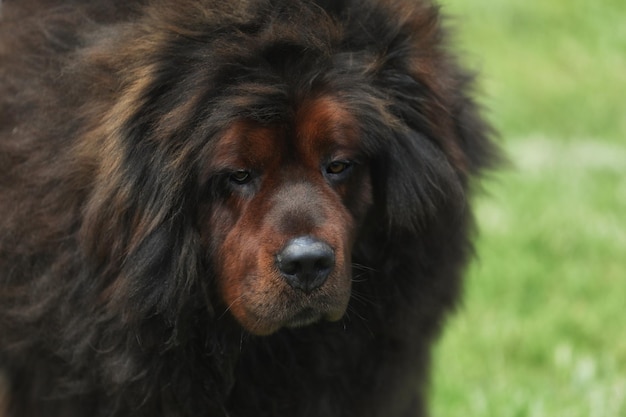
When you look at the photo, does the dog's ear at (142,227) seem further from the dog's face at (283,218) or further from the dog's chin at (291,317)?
the dog's chin at (291,317)

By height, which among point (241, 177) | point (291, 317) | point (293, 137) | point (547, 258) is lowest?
point (547, 258)

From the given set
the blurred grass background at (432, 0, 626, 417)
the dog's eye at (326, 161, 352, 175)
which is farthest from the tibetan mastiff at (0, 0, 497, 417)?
the blurred grass background at (432, 0, 626, 417)

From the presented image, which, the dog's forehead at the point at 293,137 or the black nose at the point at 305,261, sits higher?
the dog's forehead at the point at 293,137

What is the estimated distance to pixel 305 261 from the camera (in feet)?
11.1

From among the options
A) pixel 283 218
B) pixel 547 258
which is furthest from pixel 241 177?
pixel 547 258

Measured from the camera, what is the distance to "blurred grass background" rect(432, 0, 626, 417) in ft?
17.1

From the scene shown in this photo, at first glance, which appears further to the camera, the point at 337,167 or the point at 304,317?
the point at 337,167

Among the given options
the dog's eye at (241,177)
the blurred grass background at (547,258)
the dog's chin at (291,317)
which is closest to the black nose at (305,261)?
the dog's chin at (291,317)

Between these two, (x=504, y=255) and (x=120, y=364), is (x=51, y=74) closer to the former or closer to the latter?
(x=120, y=364)

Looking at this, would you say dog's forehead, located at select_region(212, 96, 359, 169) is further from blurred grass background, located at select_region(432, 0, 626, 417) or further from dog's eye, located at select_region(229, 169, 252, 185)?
blurred grass background, located at select_region(432, 0, 626, 417)

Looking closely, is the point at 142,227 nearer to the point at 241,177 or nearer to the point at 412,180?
the point at 241,177

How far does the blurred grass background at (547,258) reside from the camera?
5.20m

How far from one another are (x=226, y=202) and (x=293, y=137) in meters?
0.32

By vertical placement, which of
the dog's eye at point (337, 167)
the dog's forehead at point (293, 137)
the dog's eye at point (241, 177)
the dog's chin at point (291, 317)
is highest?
the dog's forehead at point (293, 137)
